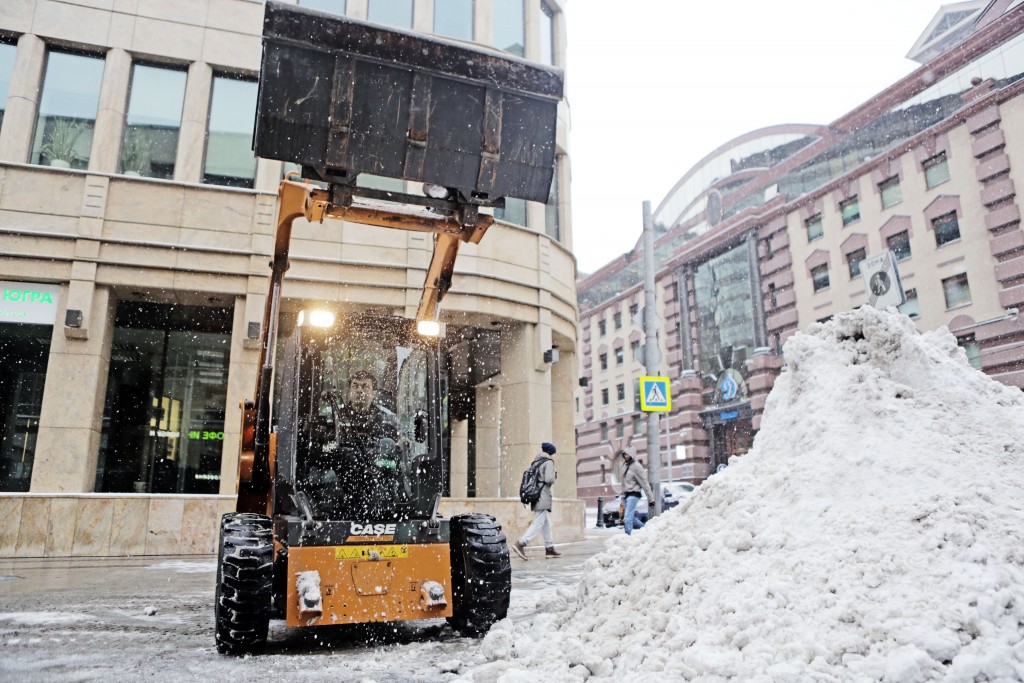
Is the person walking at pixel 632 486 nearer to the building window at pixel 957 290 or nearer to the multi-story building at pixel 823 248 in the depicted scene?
the multi-story building at pixel 823 248

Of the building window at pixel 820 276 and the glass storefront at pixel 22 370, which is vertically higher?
the building window at pixel 820 276

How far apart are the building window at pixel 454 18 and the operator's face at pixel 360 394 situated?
13.7 m

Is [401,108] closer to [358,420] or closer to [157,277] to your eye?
[358,420]

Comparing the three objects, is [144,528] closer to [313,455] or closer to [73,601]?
[73,601]

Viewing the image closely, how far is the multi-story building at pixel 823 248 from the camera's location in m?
26.3

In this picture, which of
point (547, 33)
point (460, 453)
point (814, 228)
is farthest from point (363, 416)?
point (814, 228)

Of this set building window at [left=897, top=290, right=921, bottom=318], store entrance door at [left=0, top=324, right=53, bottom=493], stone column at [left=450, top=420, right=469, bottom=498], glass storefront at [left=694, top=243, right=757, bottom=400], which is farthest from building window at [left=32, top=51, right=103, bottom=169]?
glass storefront at [left=694, top=243, right=757, bottom=400]

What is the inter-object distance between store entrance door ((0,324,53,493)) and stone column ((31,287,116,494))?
0.79 metres

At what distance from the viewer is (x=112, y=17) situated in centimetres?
1528

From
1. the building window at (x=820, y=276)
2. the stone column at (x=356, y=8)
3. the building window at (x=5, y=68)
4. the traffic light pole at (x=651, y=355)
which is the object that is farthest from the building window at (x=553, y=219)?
the building window at (x=820, y=276)

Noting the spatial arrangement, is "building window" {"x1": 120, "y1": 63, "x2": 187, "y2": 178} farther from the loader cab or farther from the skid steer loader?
the loader cab

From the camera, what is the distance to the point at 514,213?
17.2m

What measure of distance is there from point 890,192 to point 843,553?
32028 millimetres

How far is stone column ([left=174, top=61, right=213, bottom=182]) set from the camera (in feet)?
49.8
